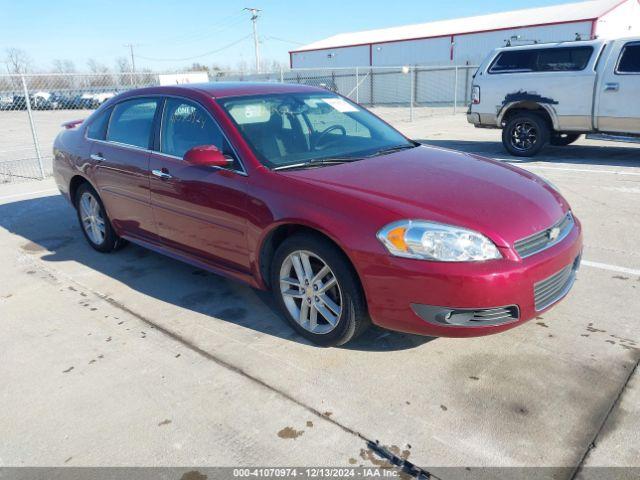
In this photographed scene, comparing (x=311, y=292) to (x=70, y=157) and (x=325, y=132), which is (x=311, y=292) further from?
(x=70, y=157)

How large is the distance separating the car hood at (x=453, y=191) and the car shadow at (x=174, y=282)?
0.94m

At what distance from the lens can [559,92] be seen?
901 cm

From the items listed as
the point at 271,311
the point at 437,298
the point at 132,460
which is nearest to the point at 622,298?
the point at 437,298

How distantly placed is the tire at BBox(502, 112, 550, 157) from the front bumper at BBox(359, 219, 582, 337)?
716cm

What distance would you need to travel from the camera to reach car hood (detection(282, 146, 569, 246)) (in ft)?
9.30

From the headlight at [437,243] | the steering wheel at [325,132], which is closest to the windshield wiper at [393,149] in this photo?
the steering wheel at [325,132]

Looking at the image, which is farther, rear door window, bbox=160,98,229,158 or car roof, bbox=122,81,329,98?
car roof, bbox=122,81,329,98

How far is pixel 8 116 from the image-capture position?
2916 cm

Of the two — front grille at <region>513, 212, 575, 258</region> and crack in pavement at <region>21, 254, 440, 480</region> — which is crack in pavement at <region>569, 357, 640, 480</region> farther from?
front grille at <region>513, 212, 575, 258</region>

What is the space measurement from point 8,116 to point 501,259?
32.9m

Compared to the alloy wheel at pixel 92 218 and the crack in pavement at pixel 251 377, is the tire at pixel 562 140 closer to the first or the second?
the alloy wheel at pixel 92 218

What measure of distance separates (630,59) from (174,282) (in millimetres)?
8088

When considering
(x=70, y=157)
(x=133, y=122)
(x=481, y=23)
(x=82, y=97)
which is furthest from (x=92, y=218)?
(x=481, y=23)

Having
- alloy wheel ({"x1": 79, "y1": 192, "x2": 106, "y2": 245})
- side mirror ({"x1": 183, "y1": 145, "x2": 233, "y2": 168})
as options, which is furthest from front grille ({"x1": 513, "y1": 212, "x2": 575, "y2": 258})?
alloy wheel ({"x1": 79, "y1": 192, "x2": 106, "y2": 245})
